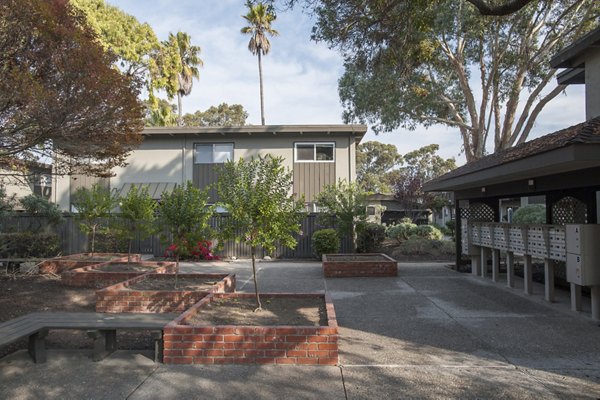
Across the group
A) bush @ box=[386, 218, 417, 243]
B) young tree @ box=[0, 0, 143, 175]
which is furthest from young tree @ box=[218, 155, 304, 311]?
bush @ box=[386, 218, 417, 243]

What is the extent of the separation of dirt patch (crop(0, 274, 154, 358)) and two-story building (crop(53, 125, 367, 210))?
27.8 ft

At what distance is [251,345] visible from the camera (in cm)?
493

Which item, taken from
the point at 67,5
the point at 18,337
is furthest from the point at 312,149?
the point at 18,337

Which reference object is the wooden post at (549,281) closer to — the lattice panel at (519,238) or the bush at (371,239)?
the lattice panel at (519,238)

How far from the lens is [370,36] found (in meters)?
8.92

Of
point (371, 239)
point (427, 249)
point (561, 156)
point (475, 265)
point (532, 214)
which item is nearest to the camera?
point (561, 156)

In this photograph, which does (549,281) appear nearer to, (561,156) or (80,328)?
(561,156)

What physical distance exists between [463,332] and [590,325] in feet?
6.95

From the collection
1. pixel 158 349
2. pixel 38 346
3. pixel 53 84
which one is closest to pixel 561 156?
pixel 158 349

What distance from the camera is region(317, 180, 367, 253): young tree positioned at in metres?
15.1

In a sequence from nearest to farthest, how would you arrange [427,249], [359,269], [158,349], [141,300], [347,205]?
[158,349], [141,300], [359,269], [347,205], [427,249]

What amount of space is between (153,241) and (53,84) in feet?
36.1

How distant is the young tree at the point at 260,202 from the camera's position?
6.42 meters

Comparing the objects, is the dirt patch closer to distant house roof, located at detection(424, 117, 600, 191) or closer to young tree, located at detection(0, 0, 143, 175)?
young tree, located at detection(0, 0, 143, 175)
